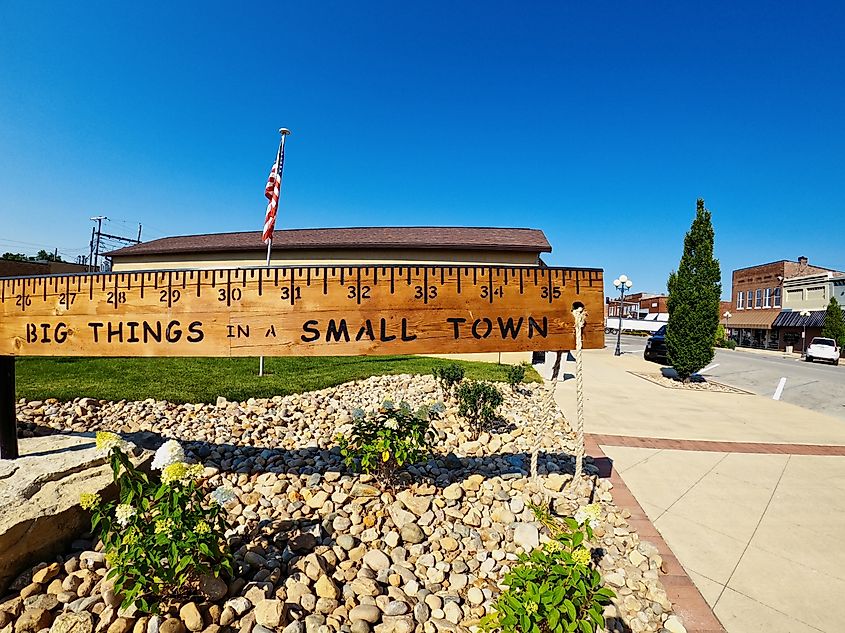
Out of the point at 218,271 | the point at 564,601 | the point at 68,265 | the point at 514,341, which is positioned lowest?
the point at 564,601

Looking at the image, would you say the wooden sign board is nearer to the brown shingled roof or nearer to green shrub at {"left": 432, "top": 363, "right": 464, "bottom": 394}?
green shrub at {"left": 432, "top": 363, "right": 464, "bottom": 394}

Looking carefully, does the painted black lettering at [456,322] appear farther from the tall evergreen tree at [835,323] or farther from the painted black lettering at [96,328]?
the tall evergreen tree at [835,323]

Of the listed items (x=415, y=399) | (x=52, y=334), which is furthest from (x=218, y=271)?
(x=415, y=399)

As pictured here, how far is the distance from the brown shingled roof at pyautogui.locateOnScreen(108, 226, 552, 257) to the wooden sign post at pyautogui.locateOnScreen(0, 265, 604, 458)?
→ 11.7m

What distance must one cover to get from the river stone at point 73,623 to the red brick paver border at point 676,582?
2.87 m

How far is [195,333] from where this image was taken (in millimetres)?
2338

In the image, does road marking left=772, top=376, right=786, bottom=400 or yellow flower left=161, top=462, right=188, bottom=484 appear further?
road marking left=772, top=376, right=786, bottom=400

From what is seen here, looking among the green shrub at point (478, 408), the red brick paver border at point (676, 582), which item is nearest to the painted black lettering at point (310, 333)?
the red brick paver border at point (676, 582)

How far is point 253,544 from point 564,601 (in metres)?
1.80

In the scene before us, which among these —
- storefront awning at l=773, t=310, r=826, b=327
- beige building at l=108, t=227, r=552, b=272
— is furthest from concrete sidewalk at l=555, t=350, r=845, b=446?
storefront awning at l=773, t=310, r=826, b=327

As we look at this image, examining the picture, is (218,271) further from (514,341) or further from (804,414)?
(804,414)

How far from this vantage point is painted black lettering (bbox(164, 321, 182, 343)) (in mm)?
2350

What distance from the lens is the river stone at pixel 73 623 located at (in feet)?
5.61

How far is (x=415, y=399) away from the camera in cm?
667
